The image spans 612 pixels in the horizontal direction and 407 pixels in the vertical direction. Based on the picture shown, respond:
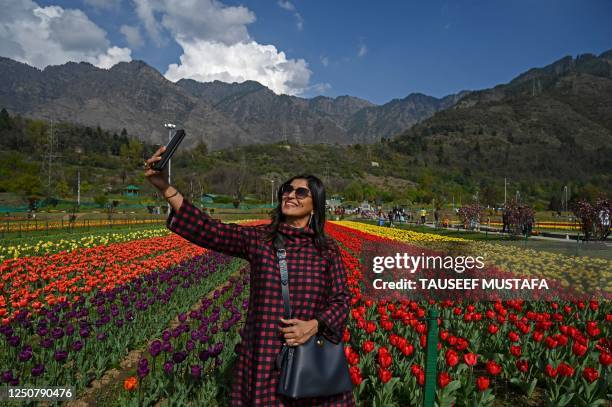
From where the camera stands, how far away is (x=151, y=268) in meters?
8.77

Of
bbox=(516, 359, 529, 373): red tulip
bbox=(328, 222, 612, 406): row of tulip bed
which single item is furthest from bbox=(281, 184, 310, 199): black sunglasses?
bbox=(516, 359, 529, 373): red tulip

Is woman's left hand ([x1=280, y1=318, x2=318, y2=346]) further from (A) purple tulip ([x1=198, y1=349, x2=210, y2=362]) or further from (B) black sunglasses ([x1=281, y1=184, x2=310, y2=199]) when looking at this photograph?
(A) purple tulip ([x1=198, y1=349, x2=210, y2=362])

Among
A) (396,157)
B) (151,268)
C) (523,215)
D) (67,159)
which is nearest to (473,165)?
(396,157)

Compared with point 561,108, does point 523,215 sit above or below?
below

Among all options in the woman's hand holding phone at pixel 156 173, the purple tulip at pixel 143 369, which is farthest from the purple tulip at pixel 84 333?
the woman's hand holding phone at pixel 156 173

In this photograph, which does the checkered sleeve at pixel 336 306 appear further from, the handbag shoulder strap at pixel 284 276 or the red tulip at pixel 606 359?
the red tulip at pixel 606 359

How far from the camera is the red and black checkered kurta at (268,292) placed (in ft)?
7.20

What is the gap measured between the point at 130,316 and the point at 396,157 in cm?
16552

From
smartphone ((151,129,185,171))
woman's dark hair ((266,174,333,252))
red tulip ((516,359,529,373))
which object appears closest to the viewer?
smartphone ((151,129,185,171))

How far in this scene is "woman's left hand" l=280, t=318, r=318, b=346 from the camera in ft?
7.04

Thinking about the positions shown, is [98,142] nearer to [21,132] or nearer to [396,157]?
[21,132]

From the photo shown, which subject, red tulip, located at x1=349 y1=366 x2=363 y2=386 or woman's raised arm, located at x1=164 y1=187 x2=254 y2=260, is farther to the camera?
red tulip, located at x1=349 y1=366 x2=363 y2=386

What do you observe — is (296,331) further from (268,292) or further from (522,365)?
(522,365)

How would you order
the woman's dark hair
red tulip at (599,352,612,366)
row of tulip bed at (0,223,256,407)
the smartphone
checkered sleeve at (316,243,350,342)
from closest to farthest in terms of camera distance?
the smartphone, checkered sleeve at (316,243,350,342), the woman's dark hair, red tulip at (599,352,612,366), row of tulip bed at (0,223,256,407)
